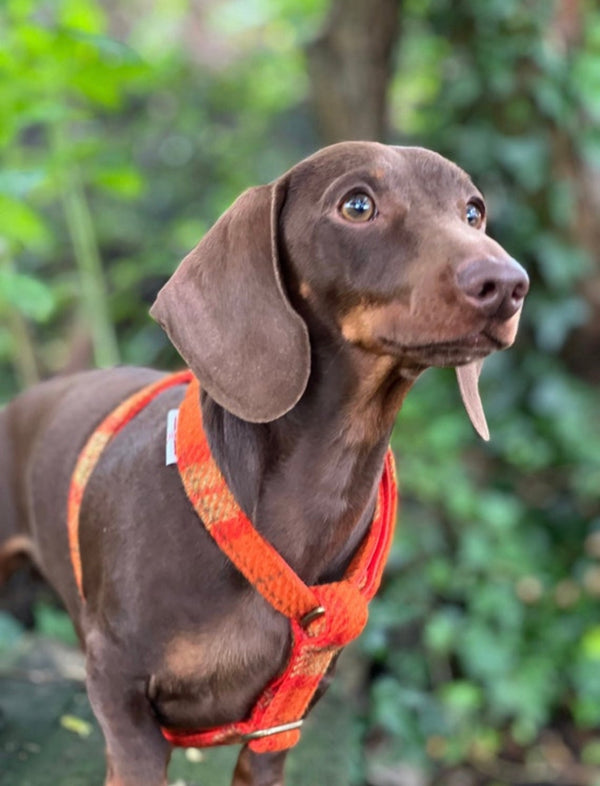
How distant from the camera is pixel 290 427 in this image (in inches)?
58.6

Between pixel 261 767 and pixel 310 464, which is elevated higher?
pixel 310 464

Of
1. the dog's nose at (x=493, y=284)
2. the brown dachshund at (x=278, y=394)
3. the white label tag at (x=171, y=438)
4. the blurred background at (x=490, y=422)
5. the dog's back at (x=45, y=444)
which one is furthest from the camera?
the blurred background at (x=490, y=422)

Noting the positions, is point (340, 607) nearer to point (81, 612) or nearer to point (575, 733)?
point (81, 612)

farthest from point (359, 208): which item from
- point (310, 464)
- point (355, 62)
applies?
point (355, 62)

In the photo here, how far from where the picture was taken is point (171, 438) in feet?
5.20

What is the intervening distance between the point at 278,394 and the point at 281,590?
277 mm

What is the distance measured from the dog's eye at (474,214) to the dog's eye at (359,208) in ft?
0.54

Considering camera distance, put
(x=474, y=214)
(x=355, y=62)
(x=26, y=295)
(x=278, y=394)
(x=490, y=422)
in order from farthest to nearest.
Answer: (x=490, y=422), (x=355, y=62), (x=26, y=295), (x=474, y=214), (x=278, y=394)

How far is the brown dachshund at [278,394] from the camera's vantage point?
134 centimetres

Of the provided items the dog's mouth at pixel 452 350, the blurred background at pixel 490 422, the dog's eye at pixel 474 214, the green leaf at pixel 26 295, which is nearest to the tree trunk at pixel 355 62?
the blurred background at pixel 490 422

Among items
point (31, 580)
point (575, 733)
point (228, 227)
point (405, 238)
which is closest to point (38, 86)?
point (31, 580)

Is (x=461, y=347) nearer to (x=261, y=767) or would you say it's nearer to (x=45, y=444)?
(x=261, y=767)

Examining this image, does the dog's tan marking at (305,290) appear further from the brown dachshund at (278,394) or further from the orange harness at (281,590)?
the orange harness at (281,590)

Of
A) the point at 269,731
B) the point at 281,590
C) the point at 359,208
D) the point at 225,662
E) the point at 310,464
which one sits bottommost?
the point at 269,731
